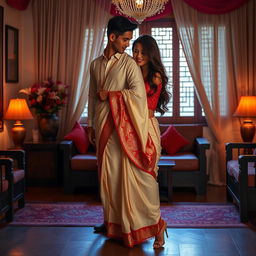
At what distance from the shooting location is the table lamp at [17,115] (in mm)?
5828

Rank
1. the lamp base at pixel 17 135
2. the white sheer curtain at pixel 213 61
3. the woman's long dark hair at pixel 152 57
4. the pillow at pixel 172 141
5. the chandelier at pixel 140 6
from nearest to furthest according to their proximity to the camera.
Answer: the woman's long dark hair at pixel 152 57 → the chandelier at pixel 140 6 → the lamp base at pixel 17 135 → the pillow at pixel 172 141 → the white sheer curtain at pixel 213 61

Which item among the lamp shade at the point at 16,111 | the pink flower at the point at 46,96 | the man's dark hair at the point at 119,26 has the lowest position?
the lamp shade at the point at 16,111

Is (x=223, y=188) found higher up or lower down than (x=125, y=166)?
lower down

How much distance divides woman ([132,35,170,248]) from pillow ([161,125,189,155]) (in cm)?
225

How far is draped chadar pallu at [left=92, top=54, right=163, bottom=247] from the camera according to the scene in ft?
11.6

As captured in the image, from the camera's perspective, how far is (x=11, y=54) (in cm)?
620

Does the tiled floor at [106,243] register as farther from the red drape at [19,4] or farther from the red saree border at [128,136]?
the red drape at [19,4]

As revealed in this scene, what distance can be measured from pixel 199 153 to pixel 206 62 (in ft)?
4.41

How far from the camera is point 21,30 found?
21.4 ft

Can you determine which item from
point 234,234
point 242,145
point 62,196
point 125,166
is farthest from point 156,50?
point 62,196

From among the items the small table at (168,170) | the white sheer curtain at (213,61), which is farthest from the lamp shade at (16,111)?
the white sheer curtain at (213,61)

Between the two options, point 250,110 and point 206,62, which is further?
point 206,62

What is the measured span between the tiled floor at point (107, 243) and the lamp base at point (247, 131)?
192cm

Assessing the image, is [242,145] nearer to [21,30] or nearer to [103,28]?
[103,28]
